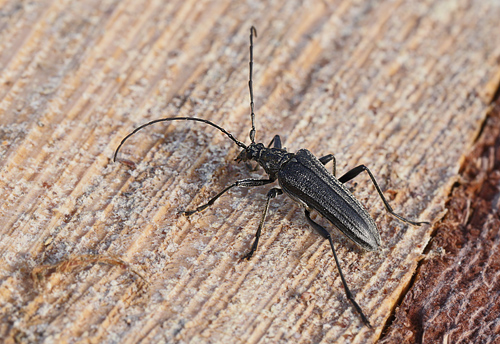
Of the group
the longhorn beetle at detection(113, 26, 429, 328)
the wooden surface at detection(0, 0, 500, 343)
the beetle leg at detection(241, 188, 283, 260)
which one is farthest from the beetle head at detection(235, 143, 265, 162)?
the beetle leg at detection(241, 188, 283, 260)

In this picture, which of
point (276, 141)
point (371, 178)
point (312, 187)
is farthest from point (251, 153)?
point (371, 178)

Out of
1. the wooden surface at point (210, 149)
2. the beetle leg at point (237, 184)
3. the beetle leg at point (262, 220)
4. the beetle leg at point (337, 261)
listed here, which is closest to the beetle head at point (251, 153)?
the wooden surface at point (210, 149)

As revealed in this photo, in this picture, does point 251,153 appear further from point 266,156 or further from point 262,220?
point 262,220

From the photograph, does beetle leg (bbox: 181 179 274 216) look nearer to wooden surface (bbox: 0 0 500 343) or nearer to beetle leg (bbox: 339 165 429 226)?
wooden surface (bbox: 0 0 500 343)

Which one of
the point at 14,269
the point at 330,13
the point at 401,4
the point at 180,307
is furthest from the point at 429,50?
the point at 14,269

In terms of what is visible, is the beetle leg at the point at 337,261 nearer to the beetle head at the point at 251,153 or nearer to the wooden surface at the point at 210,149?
the wooden surface at the point at 210,149
